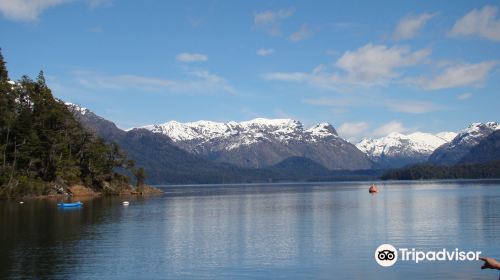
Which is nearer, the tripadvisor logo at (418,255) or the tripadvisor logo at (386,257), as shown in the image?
the tripadvisor logo at (386,257)

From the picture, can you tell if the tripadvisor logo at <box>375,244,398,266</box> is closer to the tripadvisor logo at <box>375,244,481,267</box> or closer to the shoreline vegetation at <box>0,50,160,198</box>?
the tripadvisor logo at <box>375,244,481,267</box>

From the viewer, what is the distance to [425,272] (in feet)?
127

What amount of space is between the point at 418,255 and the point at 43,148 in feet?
410

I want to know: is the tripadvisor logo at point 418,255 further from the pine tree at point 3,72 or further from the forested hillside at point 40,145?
the pine tree at point 3,72

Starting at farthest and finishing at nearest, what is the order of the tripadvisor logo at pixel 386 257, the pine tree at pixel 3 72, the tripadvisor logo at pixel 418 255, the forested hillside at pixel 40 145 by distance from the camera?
1. the pine tree at pixel 3 72
2. the forested hillside at pixel 40 145
3. the tripadvisor logo at pixel 418 255
4. the tripadvisor logo at pixel 386 257

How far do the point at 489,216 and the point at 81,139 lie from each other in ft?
405

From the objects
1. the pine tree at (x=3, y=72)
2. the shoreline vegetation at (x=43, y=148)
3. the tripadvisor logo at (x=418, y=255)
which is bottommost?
the tripadvisor logo at (x=418, y=255)

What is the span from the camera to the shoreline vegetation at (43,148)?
142375mm

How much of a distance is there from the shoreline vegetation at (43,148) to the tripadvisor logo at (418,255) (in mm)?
116976

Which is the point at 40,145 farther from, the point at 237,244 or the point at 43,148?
the point at 237,244

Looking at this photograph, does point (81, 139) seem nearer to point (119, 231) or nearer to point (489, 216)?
point (119, 231)

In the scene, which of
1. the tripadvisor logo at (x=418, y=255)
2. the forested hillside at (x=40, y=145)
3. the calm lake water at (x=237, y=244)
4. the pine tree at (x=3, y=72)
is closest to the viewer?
the calm lake water at (x=237, y=244)

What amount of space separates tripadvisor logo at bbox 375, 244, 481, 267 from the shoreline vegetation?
11698cm

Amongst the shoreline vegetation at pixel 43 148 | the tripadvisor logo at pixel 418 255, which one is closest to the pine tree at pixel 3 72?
the shoreline vegetation at pixel 43 148
